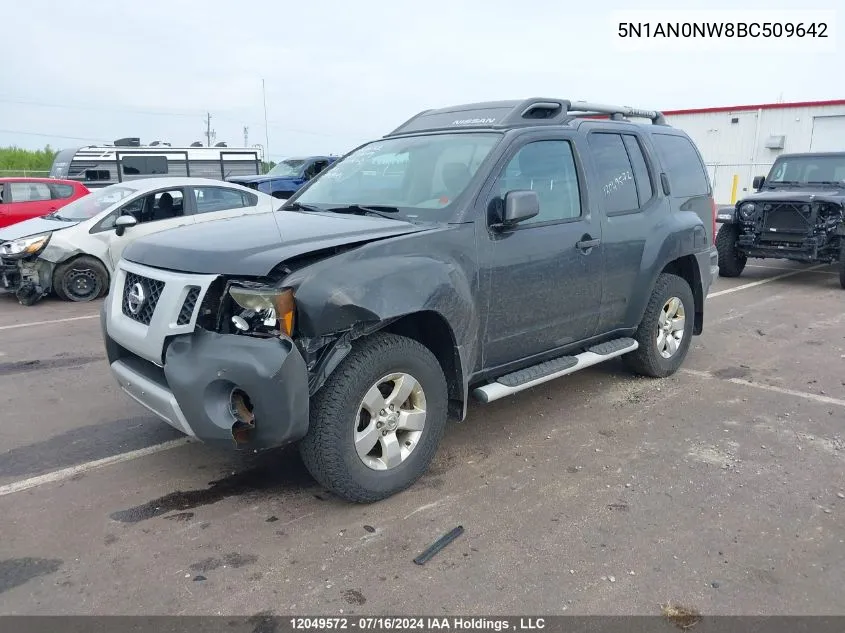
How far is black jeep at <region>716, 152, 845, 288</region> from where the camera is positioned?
976 cm

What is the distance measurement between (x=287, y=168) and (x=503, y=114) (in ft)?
57.6

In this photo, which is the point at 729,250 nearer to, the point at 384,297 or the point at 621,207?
the point at 621,207

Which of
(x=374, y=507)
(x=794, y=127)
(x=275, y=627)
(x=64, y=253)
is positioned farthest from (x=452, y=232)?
(x=794, y=127)

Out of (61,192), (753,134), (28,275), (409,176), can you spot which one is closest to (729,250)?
(409,176)

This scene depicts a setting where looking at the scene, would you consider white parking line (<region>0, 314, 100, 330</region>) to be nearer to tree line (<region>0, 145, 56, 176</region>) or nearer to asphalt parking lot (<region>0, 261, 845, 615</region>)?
asphalt parking lot (<region>0, 261, 845, 615</region>)

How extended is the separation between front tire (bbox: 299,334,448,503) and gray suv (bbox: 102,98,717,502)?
0.4 inches

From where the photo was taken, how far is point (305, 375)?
9.82ft

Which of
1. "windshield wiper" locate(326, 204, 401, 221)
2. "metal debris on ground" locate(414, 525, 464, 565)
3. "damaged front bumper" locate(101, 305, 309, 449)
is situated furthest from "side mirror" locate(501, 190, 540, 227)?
"metal debris on ground" locate(414, 525, 464, 565)

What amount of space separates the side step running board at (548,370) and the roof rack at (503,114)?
1562 millimetres

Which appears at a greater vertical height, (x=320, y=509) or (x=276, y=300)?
(x=276, y=300)

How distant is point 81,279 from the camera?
355 inches

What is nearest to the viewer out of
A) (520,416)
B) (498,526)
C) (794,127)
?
(498,526)

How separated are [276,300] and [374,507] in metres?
1.22

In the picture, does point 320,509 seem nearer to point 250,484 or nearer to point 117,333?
point 250,484
